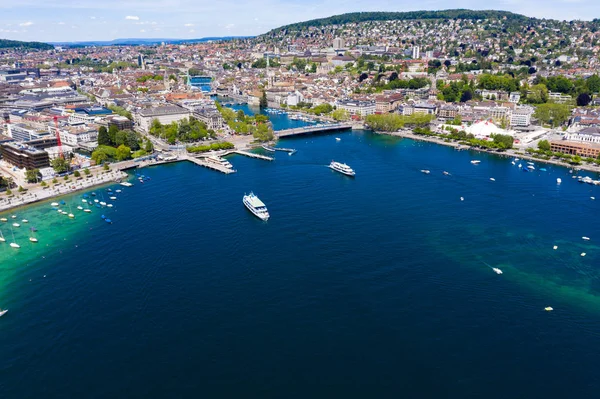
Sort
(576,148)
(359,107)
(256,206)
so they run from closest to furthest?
(256,206), (576,148), (359,107)

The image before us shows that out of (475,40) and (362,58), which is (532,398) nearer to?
(362,58)

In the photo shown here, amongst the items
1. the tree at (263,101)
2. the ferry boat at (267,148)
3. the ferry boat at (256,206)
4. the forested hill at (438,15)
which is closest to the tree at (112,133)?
the ferry boat at (267,148)

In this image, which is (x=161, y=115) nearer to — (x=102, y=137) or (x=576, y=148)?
(x=102, y=137)

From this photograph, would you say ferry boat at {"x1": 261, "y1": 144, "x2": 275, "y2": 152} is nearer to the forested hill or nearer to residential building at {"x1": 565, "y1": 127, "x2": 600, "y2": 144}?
residential building at {"x1": 565, "y1": 127, "x2": 600, "y2": 144}

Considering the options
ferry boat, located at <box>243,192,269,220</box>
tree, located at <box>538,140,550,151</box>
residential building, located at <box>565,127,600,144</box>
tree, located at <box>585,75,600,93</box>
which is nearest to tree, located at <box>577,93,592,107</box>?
tree, located at <box>585,75,600,93</box>

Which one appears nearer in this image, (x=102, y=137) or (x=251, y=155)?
(x=102, y=137)

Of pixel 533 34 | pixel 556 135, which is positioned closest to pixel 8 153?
pixel 556 135

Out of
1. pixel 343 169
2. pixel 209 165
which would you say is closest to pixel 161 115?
pixel 209 165

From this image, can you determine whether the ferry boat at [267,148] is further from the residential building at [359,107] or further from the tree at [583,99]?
the tree at [583,99]

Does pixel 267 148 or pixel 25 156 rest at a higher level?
pixel 25 156

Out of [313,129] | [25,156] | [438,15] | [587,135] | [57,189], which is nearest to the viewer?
[57,189]
